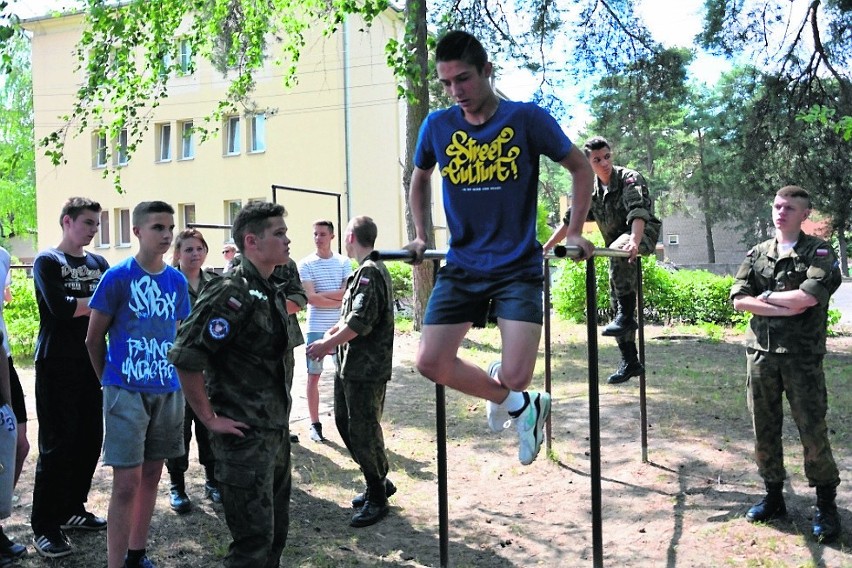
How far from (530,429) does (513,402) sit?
6.1 inches

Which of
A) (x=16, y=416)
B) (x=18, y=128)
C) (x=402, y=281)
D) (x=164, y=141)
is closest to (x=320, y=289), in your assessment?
(x=16, y=416)

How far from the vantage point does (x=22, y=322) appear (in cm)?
1212

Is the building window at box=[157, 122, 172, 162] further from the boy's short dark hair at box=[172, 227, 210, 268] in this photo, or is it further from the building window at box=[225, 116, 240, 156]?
the boy's short dark hair at box=[172, 227, 210, 268]

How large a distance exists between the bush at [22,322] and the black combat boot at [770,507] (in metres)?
10.6

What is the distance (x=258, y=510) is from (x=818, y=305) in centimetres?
321

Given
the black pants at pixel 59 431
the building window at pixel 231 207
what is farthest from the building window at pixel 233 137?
the black pants at pixel 59 431

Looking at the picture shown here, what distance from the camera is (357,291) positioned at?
486cm

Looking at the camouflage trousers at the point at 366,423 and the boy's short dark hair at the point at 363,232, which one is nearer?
the camouflage trousers at the point at 366,423

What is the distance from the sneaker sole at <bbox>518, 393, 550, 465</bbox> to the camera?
366 cm

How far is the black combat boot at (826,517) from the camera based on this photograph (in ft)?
14.0

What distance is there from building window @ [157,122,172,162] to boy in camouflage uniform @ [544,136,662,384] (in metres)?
23.6

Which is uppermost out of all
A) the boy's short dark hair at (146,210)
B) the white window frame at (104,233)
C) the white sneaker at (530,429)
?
the white window frame at (104,233)

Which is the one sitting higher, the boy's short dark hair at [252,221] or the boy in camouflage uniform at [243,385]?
the boy's short dark hair at [252,221]

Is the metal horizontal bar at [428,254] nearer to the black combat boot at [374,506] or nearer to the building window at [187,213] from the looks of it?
the black combat boot at [374,506]
